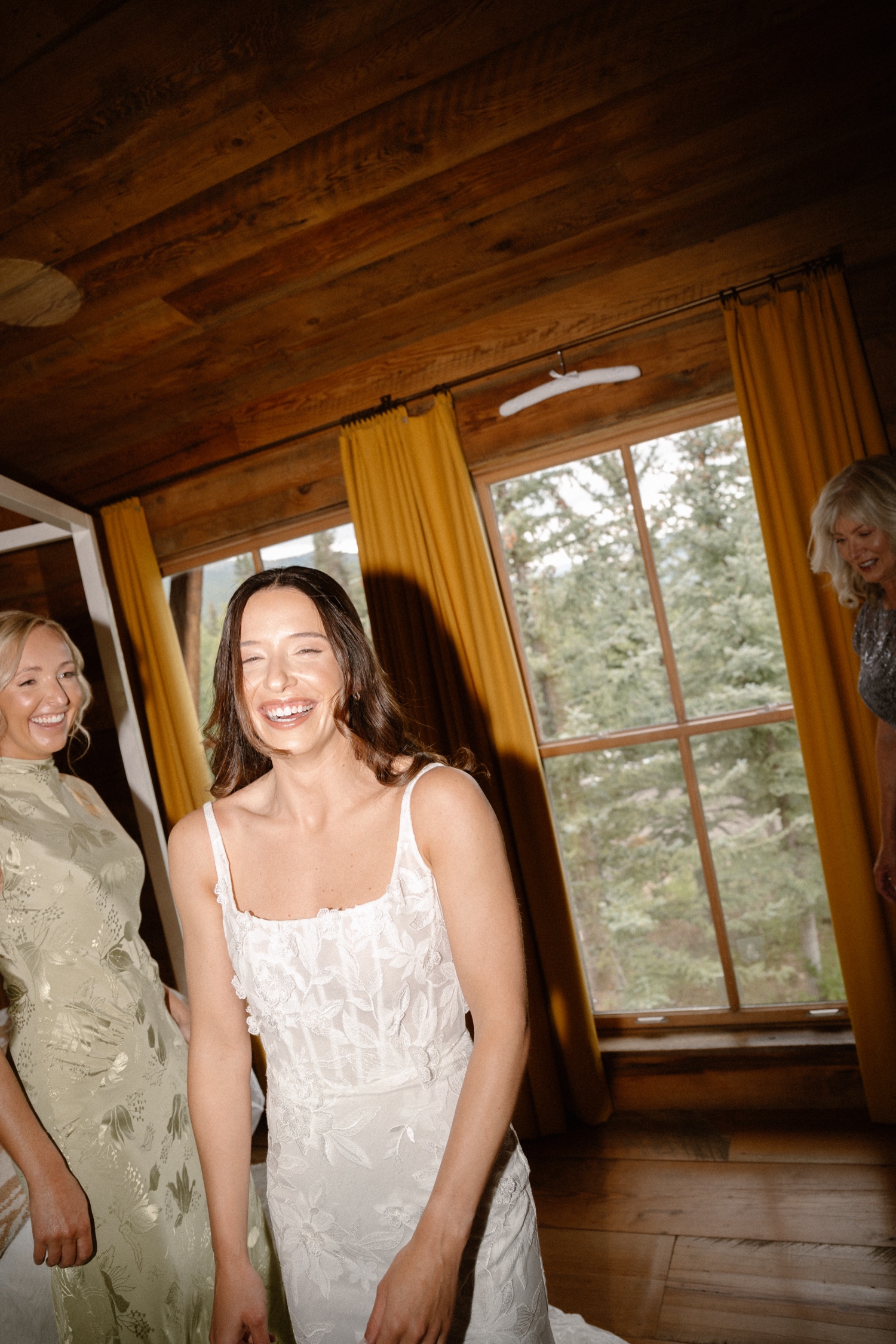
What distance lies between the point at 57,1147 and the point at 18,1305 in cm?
48

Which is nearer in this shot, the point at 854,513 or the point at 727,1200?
the point at 854,513

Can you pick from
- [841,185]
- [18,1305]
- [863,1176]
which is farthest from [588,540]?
[18,1305]

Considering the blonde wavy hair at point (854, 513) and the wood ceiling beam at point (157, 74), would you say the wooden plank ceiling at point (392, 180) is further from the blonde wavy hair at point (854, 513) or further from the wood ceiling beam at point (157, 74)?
the blonde wavy hair at point (854, 513)

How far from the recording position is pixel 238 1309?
→ 4.38ft

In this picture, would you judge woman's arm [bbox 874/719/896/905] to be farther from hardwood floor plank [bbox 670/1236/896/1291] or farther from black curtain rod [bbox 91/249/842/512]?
black curtain rod [bbox 91/249/842/512]

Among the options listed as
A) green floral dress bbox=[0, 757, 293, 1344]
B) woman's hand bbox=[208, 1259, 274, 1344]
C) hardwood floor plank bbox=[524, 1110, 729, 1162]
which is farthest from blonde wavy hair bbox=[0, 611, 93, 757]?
hardwood floor plank bbox=[524, 1110, 729, 1162]

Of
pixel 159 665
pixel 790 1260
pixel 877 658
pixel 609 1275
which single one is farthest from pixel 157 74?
pixel 790 1260

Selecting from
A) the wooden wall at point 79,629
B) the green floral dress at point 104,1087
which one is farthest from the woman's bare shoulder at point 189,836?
the wooden wall at point 79,629

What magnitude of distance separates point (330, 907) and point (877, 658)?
6.24ft

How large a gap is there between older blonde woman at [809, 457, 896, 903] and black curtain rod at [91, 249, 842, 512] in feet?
2.92

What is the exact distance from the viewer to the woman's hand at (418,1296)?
1.12 m

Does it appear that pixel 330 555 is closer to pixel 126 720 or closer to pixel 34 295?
pixel 126 720

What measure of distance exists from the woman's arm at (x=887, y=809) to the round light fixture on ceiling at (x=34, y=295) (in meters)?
3.16

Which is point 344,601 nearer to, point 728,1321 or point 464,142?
point 464,142
